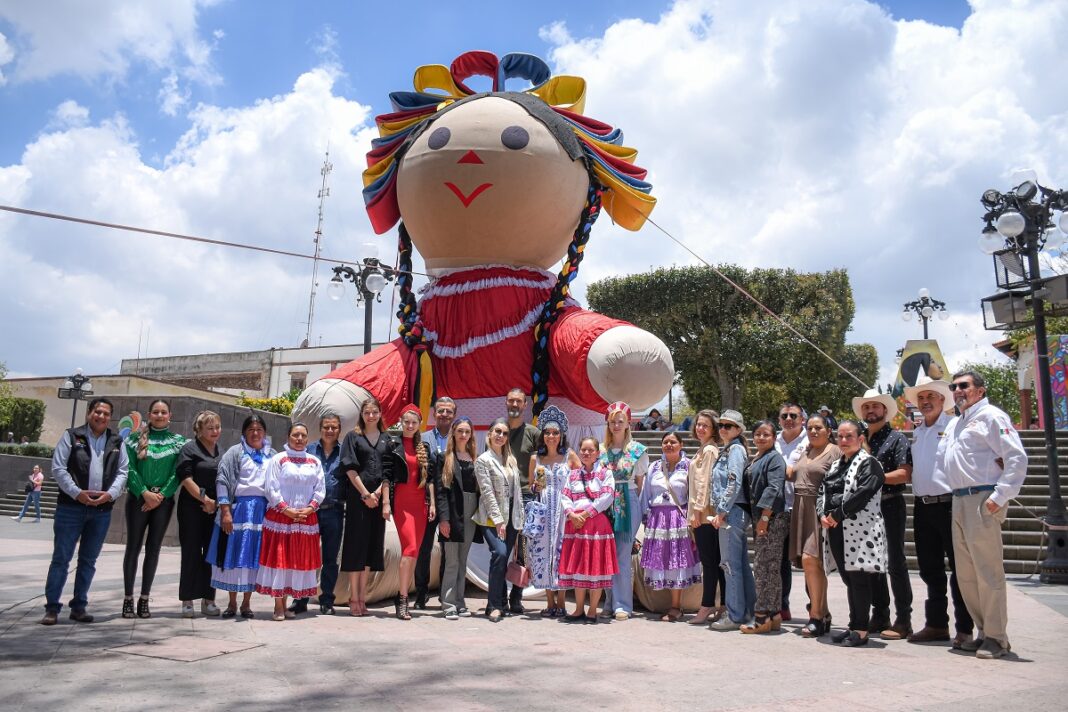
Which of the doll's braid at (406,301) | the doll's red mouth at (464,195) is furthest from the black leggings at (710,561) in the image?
the doll's red mouth at (464,195)

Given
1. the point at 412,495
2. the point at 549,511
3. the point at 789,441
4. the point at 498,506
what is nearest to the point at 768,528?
the point at 789,441

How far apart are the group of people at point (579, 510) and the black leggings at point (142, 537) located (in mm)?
14

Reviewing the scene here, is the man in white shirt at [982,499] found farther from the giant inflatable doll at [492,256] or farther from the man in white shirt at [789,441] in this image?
the giant inflatable doll at [492,256]

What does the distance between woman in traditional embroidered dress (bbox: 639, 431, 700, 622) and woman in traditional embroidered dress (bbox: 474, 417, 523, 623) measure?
95cm

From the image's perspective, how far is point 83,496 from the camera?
5223mm

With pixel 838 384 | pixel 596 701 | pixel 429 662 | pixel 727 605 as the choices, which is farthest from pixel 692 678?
pixel 838 384

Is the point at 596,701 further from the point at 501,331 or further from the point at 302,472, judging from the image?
the point at 501,331

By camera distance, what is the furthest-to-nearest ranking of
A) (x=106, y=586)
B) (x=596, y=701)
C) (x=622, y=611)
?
(x=106, y=586)
(x=622, y=611)
(x=596, y=701)

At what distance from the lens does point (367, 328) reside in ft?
47.8

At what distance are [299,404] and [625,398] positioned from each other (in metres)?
2.56

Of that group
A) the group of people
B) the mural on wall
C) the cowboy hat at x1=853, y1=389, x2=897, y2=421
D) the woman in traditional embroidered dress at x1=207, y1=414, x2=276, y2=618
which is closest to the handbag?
the group of people

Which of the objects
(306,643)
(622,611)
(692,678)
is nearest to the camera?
(692,678)

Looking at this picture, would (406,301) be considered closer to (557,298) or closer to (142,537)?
(557,298)

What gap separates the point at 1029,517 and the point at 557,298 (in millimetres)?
7486
